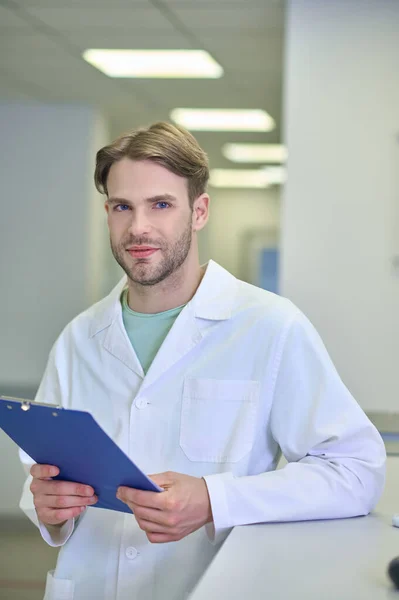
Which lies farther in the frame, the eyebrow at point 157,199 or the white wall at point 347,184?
the white wall at point 347,184

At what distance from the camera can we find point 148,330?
1969 millimetres

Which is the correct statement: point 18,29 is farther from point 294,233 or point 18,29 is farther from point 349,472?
point 349,472

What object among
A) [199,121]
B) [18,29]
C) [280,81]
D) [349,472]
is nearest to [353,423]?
[349,472]

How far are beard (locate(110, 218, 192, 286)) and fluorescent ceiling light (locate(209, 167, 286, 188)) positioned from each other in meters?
8.80

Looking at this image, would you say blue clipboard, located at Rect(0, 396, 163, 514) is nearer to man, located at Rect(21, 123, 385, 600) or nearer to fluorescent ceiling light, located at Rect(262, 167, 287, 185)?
man, located at Rect(21, 123, 385, 600)

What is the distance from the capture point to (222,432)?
5.87 ft

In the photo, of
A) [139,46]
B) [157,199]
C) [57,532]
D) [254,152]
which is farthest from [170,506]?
[254,152]

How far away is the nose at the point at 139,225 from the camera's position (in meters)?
1.84

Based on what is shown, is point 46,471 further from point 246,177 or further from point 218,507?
point 246,177

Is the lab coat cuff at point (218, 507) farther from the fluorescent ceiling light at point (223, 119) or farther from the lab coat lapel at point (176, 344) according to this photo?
the fluorescent ceiling light at point (223, 119)

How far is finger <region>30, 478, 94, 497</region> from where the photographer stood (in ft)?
5.21

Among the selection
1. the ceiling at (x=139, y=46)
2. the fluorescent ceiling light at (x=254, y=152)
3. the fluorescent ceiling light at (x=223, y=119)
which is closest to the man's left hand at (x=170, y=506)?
the ceiling at (x=139, y=46)

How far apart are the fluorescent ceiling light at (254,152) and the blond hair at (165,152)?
6.91 m

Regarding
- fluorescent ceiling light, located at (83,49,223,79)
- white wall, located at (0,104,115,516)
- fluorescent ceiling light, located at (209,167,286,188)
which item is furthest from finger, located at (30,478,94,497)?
fluorescent ceiling light, located at (209,167,286,188)
